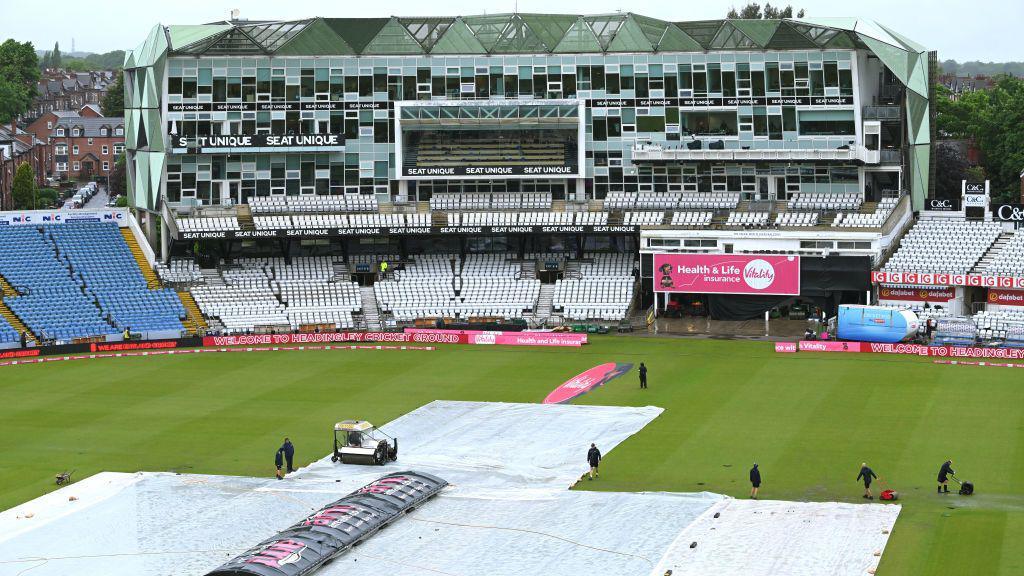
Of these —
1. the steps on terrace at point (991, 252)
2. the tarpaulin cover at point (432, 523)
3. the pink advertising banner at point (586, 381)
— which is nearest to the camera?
the tarpaulin cover at point (432, 523)

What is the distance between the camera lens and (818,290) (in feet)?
239

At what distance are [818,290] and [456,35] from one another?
95.6 feet

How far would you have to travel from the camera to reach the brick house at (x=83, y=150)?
6368 inches

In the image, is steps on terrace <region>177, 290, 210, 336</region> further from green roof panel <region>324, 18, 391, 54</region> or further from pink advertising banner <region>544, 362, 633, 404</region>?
pink advertising banner <region>544, 362, 633, 404</region>

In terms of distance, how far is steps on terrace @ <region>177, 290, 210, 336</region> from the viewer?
72.8m

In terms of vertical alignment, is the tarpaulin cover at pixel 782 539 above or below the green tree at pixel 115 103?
below

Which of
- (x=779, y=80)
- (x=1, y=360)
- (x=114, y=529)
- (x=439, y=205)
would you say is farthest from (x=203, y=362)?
(x=779, y=80)

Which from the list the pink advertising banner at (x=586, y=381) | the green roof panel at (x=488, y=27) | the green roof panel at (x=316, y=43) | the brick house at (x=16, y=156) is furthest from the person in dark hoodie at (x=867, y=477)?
the brick house at (x=16, y=156)

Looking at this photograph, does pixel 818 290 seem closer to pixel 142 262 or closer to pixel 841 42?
pixel 841 42

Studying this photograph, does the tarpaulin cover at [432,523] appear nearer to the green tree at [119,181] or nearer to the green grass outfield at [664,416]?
the green grass outfield at [664,416]

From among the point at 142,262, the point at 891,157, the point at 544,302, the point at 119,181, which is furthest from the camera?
the point at 119,181

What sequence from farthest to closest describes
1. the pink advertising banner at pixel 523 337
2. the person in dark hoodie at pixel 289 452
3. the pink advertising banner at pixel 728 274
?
1. the pink advertising banner at pixel 728 274
2. the pink advertising banner at pixel 523 337
3. the person in dark hoodie at pixel 289 452

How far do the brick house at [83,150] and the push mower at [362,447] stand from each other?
127394 mm

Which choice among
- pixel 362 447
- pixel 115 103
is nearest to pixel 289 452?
pixel 362 447
